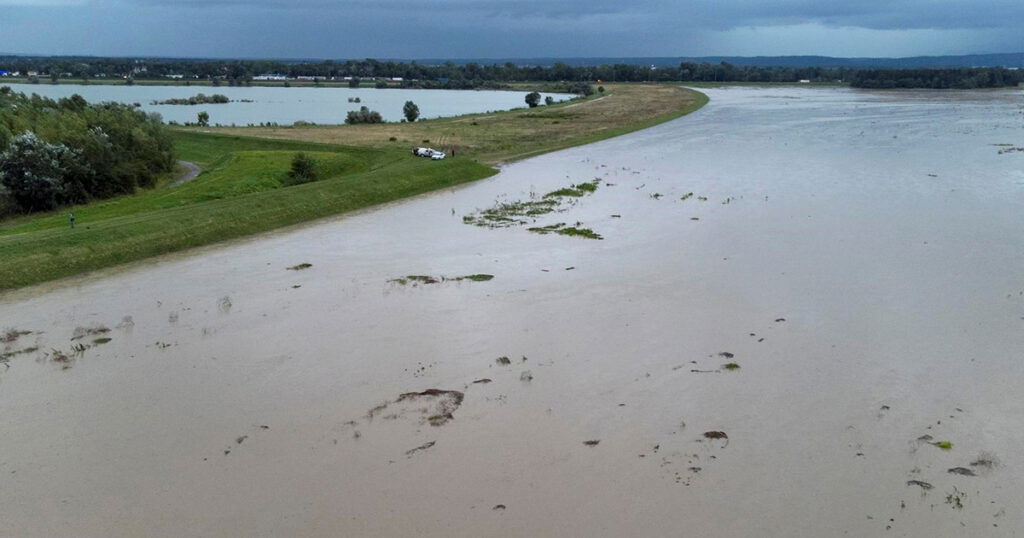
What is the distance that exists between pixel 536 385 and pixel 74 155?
26.5 m

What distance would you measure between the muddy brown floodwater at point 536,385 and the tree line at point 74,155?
11849 millimetres

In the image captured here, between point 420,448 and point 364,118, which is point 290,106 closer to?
point 364,118

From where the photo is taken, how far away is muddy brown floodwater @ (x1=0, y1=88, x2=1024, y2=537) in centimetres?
988

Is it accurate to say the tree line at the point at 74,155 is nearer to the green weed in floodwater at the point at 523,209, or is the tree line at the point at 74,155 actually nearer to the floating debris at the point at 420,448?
the green weed in floodwater at the point at 523,209

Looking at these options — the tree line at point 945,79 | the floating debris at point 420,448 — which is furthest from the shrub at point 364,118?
the tree line at point 945,79

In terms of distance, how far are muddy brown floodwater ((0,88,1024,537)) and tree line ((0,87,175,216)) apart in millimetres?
11849

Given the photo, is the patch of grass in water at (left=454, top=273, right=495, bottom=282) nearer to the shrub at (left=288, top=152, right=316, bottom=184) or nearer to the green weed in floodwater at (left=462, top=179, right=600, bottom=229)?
the green weed in floodwater at (left=462, top=179, right=600, bottom=229)

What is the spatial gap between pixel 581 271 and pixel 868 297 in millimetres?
6998

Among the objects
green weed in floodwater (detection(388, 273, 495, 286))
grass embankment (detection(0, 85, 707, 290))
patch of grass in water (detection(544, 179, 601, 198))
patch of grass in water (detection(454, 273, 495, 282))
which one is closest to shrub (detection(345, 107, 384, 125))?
grass embankment (detection(0, 85, 707, 290))

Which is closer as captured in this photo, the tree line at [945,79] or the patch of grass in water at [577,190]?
the patch of grass in water at [577,190]

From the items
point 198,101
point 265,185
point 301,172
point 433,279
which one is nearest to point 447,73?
point 198,101

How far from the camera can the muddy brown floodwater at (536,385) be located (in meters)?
9.88

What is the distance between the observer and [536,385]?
43.9 ft

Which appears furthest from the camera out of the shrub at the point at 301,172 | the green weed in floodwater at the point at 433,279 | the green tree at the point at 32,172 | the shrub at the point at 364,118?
the shrub at the point at 364,118
